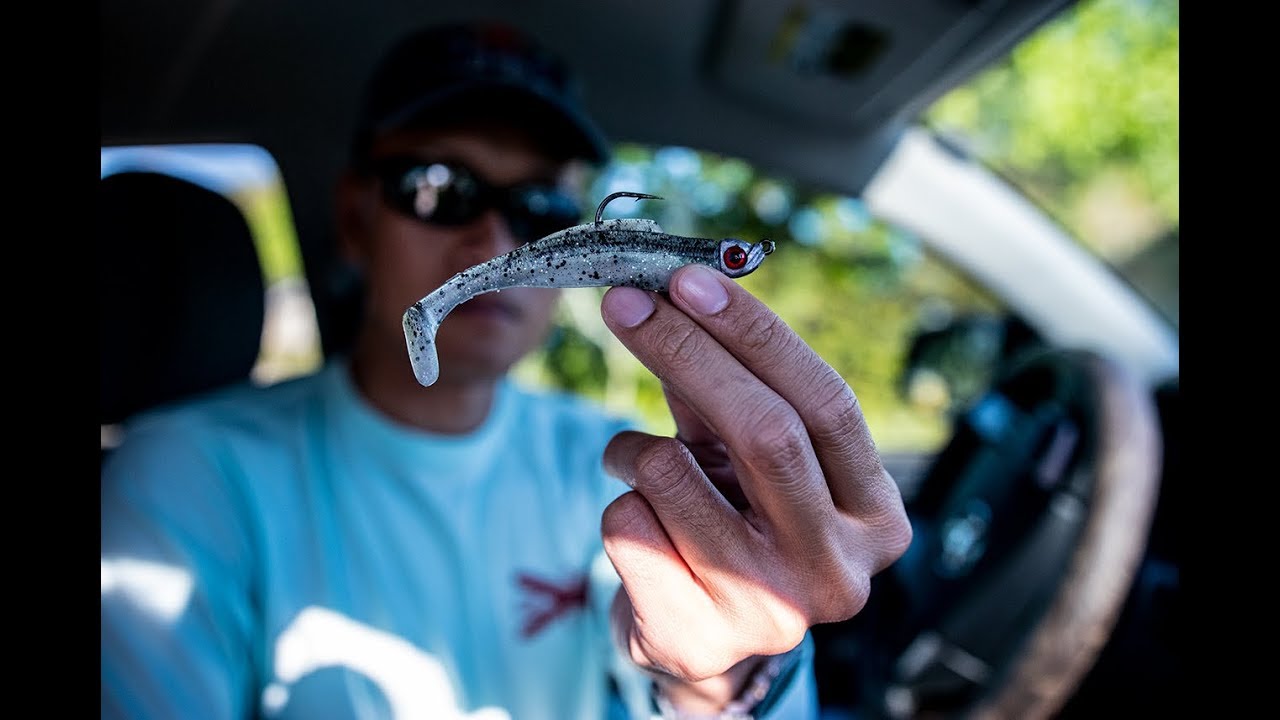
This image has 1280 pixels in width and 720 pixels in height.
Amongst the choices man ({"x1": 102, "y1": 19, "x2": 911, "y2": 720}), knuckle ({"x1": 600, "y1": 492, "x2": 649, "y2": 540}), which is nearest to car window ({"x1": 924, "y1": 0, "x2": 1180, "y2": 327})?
man ({"x1": 102, "y1": 19, "x2": 911, "y2": 720})

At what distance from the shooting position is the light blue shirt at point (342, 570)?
4.78 ft

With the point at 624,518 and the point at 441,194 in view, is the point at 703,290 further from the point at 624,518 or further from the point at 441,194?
the point at 441,194

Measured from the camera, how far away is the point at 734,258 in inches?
28.6

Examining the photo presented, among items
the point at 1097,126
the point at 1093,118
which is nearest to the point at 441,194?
the point at 1093,118

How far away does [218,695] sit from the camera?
4.76ft

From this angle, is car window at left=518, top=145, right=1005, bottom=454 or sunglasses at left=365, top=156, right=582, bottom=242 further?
car window at left=518, top=145, right=1005, bottom=454

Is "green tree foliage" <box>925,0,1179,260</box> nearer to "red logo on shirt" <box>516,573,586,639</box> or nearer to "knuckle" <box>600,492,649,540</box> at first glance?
"knuckle" <box>600,492,649,540</box>

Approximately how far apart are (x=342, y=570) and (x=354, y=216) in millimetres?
972

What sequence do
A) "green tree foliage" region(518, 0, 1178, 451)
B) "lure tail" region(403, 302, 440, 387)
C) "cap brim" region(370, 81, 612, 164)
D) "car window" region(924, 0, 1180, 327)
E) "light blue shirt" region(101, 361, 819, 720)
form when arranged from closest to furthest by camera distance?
"lure tail" region(403, 302, 440, 387)
"light blue shirt" region(101, 361, 819, 720)
"green tree foliage" region(518, 0, 1178, 451)
"car window" region(924, 0, 1180, 327)
"cap brim" region(370, 81, 612, 164)

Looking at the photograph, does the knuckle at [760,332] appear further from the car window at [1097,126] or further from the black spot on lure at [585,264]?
the car window at [1097,126]

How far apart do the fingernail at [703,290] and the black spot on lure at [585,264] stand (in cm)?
1

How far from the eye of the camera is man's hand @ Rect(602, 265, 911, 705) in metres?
0.74

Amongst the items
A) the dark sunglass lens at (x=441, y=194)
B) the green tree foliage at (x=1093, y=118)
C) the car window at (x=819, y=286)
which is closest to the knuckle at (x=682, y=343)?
the green tree foliage at (x=1093, y=118)

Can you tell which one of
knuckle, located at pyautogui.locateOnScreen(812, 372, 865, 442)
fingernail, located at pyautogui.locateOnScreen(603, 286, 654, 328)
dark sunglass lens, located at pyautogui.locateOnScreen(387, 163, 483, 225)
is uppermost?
dark sunglass lens, located at pyautogui.locateOnScreen(387, 163, 483, 225)
